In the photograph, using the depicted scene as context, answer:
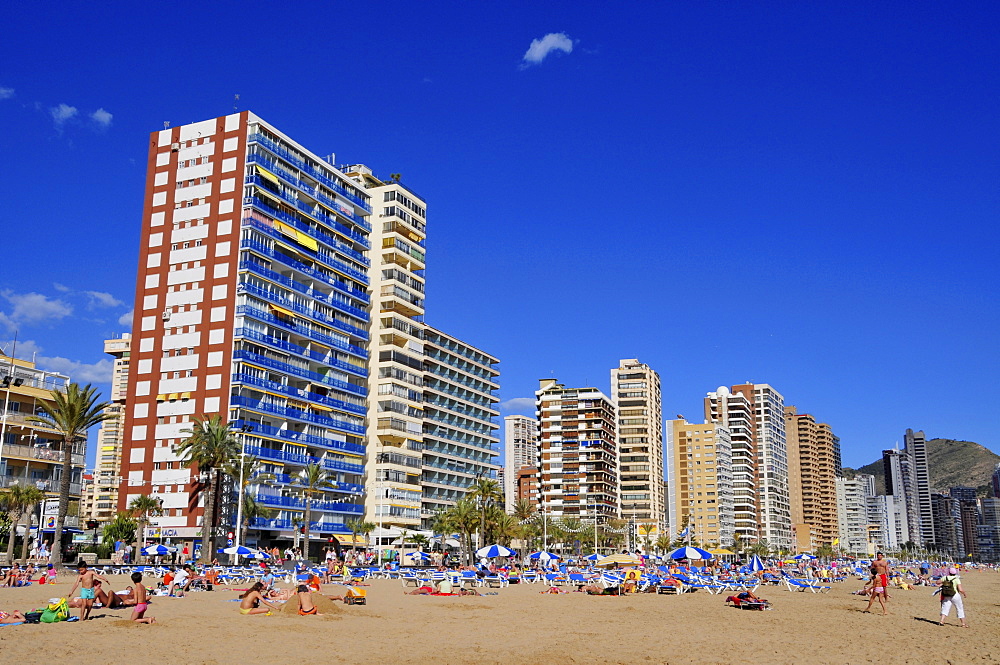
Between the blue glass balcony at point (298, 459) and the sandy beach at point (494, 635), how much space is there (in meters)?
41.0

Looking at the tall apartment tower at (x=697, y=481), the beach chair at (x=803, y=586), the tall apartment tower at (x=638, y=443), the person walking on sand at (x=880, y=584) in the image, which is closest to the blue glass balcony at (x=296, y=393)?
the beach chair at (x=803, y=586)

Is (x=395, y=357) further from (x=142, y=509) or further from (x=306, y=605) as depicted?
(x=306, y=605)

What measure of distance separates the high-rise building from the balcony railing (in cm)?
1334

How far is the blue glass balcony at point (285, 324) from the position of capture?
255ft

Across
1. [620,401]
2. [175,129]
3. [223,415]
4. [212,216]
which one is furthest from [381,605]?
[620,401]

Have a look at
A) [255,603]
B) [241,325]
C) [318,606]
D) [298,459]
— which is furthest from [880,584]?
[298,459]

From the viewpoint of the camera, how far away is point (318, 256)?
8788 centimetres

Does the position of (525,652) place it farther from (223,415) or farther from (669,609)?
(223,415)

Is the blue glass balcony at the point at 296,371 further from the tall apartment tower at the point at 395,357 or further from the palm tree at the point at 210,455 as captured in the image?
the palm tree at the point at 210,455

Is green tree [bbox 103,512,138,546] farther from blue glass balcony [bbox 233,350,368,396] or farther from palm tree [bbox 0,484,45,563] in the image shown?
blue glass balcony [bbox 233,350,368,396]

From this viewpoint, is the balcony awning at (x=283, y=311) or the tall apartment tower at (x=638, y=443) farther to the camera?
the tall apartment tower at (x=638, y=443)

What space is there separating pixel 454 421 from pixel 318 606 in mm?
86355

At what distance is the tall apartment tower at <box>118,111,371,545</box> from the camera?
3014 inches

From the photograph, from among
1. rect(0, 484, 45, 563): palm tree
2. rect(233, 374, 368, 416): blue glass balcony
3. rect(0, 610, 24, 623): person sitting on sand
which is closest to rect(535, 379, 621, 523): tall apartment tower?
rect(233, 374, 368, 416): blue glass balcony
